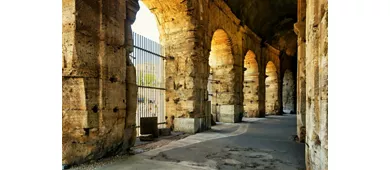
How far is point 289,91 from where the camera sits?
2080 cm

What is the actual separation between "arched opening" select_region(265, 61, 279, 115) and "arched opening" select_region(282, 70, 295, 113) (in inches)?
169

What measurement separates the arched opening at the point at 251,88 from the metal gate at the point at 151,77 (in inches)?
299

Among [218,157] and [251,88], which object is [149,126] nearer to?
[218,157]

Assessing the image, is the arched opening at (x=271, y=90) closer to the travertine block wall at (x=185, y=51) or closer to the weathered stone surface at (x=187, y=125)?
the travertine block wall at (x=185, y=51)

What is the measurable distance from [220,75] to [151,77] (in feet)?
13.8

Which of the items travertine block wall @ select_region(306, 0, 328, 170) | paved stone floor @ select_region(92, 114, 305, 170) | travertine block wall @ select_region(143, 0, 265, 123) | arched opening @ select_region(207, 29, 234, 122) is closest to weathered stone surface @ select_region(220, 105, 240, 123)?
arched opening @ select_region(207, 29, 234, 122)

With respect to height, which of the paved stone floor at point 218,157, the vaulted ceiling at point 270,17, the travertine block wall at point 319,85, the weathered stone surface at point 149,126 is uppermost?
the vaulted ceiling at point 270,17

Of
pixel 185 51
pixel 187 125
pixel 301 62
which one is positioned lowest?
pixel 187 125

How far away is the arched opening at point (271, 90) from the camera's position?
16.7 m

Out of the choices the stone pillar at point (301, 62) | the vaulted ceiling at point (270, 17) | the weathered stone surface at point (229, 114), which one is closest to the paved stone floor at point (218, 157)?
the stone pillar at point (301, 62)

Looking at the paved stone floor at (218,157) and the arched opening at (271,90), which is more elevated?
the arched opening at (271,90)

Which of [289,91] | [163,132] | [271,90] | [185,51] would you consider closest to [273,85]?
[271,90]

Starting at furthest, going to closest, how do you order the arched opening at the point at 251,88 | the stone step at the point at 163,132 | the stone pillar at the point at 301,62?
the arched opening at the point at 251,88
the stone step at the point at 163,132
the stone pillar at the point at 301,62

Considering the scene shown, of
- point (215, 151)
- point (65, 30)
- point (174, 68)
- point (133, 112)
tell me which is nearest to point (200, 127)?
point (174, 68)
